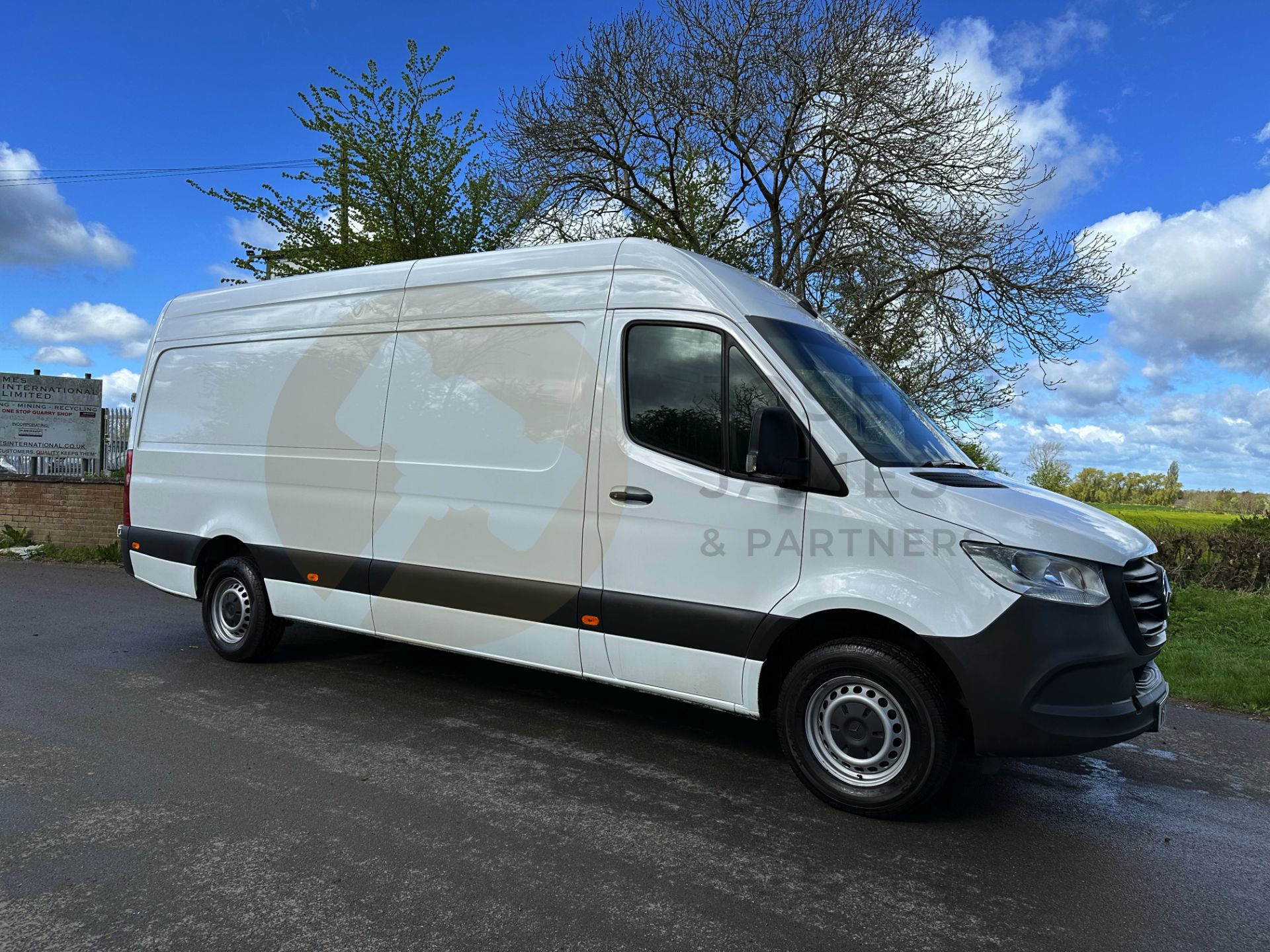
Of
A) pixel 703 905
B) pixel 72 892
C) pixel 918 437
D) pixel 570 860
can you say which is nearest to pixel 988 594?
Answer: pixel 918 437

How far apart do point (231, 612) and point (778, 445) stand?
4810 millimetres

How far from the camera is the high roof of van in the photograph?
15.4 feet

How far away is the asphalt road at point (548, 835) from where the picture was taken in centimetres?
304

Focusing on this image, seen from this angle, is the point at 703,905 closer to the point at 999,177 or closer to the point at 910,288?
the point at 910,288

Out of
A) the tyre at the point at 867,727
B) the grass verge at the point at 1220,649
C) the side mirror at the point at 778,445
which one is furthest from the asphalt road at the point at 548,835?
the side mirror at the point at 778,445

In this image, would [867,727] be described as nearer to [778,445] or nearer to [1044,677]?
[1044,677]

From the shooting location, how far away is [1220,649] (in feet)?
26.1

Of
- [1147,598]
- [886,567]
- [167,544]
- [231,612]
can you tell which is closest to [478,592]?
[886,567]

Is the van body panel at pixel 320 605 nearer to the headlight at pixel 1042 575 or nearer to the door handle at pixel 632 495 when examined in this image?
the door handle at pixel 632 495

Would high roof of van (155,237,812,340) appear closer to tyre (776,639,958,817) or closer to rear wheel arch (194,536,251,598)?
rear wheel arch (194,536,251,598)

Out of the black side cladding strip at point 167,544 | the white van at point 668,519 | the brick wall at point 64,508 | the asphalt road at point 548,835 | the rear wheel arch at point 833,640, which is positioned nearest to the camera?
the asphalt road at point 548,835

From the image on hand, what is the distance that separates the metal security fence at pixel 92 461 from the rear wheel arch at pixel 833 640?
14141mm

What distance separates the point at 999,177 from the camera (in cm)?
1591

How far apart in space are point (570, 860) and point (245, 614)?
4149 millimetres
